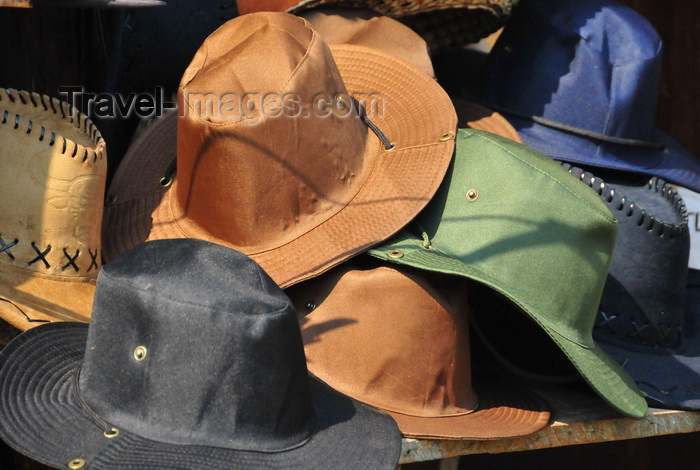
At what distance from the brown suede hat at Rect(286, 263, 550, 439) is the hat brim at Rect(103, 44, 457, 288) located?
0.27 feet

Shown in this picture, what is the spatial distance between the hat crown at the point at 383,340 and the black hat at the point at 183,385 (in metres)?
0.26

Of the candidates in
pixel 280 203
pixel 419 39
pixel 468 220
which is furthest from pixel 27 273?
pixel 419 39

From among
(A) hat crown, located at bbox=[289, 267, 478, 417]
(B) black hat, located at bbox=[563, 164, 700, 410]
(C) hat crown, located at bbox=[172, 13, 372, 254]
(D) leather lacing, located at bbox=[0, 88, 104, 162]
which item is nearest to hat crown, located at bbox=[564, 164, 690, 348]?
(B) black hat, located at bbox=[563, 164, 700, 410]

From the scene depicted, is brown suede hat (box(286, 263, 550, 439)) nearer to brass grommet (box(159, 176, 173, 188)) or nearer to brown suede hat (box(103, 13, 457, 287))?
brown suede hat (box(103, 13, 457, 287))

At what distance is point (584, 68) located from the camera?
2.30 meters

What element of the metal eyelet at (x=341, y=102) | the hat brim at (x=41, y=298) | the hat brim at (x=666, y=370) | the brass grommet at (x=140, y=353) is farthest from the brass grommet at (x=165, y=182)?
the hat brim at (x=666, y=370)

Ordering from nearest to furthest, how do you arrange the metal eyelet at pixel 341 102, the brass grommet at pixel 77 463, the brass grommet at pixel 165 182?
the brass grommet at pixel 77 463
the metal eyelet at pixel 341 102
the brass grommet at pixel 165 182

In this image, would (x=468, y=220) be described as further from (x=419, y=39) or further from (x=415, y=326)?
(x=419, y=39)

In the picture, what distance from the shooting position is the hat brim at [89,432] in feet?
4.01

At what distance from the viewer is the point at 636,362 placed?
2.03 m

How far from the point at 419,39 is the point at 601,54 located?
57 cm

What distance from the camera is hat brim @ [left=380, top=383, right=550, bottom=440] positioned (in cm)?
157

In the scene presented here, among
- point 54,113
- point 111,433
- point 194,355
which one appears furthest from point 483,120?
point 111,433

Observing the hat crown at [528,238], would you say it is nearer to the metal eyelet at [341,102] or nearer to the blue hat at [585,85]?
the metal eyelet at [341,102]
